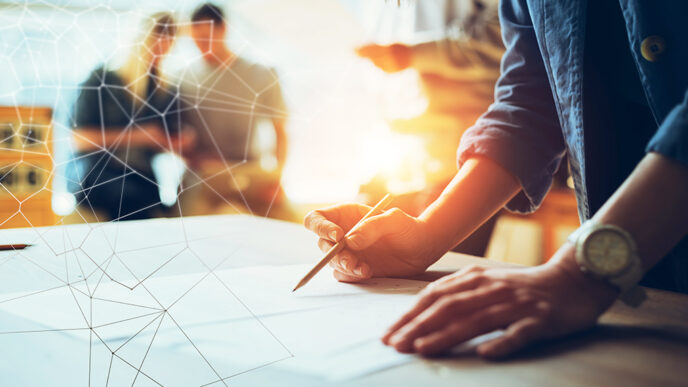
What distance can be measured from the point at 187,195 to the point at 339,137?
0.27 metres

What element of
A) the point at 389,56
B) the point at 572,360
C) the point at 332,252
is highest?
the point at 389,56

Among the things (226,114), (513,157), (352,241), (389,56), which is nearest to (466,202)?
(513,157)

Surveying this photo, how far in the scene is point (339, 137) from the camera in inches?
32.2

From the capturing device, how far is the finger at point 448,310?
0.40 m

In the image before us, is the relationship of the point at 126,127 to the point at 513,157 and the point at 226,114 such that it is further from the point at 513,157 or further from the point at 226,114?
the point at 513,157

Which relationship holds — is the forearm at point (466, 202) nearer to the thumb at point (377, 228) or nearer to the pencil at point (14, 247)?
the thumb at point (377, 228)

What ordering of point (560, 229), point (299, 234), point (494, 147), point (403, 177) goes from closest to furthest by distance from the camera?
1. point (494, 147)
2. point (299, 234)
3. point (403, 177)
4. point (560, 229)

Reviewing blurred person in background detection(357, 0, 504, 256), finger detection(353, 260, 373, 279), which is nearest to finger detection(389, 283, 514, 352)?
finger detection(353, 260, 373, 279)

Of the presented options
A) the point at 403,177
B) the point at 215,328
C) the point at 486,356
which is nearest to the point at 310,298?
the point at 215,328

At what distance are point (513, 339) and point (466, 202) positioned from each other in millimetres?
348

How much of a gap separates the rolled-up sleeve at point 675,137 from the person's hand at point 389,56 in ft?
3.19

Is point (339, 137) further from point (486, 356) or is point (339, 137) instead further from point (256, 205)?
point (486, 356)

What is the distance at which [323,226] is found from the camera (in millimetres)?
652

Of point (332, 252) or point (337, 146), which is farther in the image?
point (337, 146)
